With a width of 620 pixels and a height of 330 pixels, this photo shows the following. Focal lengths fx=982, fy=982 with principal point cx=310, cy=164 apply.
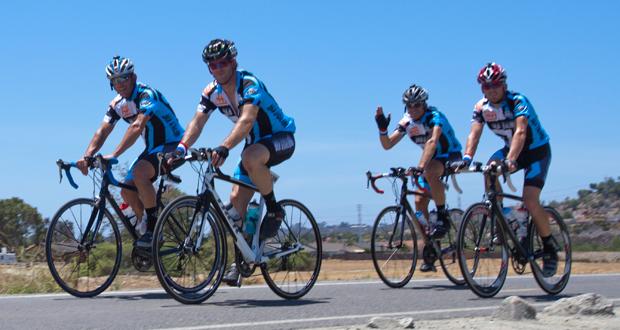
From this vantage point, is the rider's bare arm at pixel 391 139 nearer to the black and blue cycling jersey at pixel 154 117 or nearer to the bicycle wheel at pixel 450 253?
the bicycle wheel at pixel 450 253

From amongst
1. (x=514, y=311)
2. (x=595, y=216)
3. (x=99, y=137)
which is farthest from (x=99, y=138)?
(x=595, y=216)

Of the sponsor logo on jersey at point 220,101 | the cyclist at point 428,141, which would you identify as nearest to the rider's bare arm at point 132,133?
the sponsor logo on jersey at point 220,101

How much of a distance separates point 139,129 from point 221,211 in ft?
4.99

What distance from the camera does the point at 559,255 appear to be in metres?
10.5

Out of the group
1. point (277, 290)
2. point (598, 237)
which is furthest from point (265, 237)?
point (598, 237)

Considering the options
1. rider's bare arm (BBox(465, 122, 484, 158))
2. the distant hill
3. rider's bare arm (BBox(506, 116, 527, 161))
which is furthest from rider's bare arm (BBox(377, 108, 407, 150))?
the distant hill

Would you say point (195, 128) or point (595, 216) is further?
point (595, 216)

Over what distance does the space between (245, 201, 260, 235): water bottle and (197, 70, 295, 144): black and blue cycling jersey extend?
582 mm

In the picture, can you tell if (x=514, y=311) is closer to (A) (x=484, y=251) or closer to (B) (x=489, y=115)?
(A) (x=484, y=251)

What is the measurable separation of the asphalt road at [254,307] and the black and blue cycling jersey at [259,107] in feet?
5.09

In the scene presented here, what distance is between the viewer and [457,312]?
8234 millimetres

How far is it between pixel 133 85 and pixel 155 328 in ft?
12.2

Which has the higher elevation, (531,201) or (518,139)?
(518,139)

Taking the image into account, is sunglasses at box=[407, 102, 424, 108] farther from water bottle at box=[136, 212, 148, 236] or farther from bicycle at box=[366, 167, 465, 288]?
water bottle at box=[136, 212, 148, 236]
